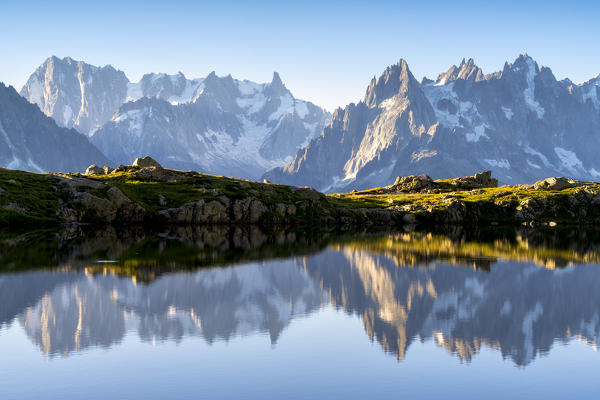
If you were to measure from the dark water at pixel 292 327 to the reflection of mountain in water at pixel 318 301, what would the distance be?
0.63 feet

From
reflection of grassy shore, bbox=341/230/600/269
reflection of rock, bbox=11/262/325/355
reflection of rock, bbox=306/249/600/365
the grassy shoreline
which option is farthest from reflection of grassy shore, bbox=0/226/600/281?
the grassy shoreline

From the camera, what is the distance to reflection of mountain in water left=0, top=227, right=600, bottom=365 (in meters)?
37.7

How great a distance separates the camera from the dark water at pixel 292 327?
28.7m

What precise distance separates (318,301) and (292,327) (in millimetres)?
9889

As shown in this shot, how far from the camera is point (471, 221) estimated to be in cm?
18400

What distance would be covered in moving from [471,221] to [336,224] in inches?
1760

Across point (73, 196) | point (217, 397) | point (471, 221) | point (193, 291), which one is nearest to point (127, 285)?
point (193, 291)

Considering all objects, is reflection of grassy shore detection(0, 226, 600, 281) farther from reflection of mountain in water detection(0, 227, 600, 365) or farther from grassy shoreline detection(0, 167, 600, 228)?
grassy shoreline detection(0, 167, 600, 228)

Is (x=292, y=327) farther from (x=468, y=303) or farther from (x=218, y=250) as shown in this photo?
(x=218, y=250)

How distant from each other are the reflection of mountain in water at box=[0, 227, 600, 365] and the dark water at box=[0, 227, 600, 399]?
0.19m

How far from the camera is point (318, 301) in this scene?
50.4 meters

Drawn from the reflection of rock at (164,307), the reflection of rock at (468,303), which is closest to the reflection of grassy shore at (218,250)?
the reflection of rock at (164,307)

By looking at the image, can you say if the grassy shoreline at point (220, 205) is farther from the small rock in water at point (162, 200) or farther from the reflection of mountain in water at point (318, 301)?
the reflection of mountain in water at point (318, 301)

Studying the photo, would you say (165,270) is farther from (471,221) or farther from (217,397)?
(471,221)
